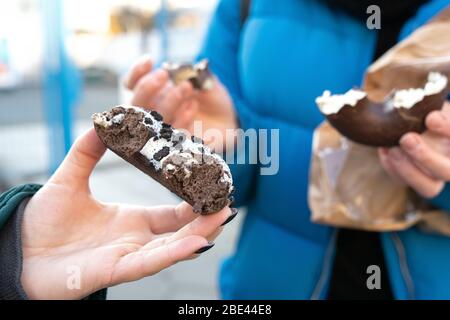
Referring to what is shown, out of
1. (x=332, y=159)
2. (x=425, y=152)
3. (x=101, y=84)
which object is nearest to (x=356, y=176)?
(x=332, y=159)

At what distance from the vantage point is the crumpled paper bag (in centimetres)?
99

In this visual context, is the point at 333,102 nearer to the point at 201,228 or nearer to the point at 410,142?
the point at 410,142

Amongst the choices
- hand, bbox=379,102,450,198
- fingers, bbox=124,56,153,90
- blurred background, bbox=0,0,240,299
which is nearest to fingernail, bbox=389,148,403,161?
hand, bbox=379,102,450,198

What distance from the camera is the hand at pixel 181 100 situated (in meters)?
1.02

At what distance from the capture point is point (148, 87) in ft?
3.33

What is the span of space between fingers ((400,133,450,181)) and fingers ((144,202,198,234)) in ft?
1.35

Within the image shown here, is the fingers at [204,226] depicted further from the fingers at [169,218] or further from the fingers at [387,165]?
the fingers at [387,165]

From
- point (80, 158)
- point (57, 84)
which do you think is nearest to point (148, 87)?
point (80, 158)

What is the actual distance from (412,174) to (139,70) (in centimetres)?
57

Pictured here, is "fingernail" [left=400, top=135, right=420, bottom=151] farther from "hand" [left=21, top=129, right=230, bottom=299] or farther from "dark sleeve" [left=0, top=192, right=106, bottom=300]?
"dark sleeve" [left=0, top=192, right=106, bottom=300]

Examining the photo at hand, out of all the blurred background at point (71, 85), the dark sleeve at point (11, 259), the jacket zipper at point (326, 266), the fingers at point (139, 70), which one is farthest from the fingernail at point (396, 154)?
the blurred background at point (71, 85)

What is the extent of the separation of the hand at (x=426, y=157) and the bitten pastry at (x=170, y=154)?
381mm

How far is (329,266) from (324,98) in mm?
398

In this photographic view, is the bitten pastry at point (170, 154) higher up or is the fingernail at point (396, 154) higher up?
the bitten pastry at point (170, 154)
